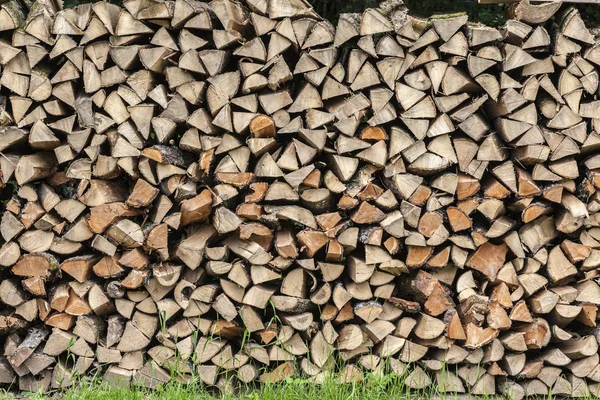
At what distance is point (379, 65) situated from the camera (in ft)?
8.62

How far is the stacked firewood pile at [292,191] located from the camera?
2604mm

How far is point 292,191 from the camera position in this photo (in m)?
2.60

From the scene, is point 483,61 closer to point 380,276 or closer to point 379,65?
point 379,65

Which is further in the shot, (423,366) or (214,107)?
(423,366)

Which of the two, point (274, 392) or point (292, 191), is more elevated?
point (292, 191)

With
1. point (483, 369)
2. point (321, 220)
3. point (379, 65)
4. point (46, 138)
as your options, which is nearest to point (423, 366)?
point (483, 369)

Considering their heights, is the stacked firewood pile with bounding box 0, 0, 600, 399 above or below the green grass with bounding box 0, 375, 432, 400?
above

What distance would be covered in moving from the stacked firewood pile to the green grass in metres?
0.07

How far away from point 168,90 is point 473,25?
4.60 feet

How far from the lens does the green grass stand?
2.54m

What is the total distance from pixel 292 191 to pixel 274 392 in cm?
89

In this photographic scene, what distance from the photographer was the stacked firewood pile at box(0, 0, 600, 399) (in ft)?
8.54

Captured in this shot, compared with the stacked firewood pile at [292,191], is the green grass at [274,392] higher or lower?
lower

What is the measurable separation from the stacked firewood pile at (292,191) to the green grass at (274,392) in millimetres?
68
